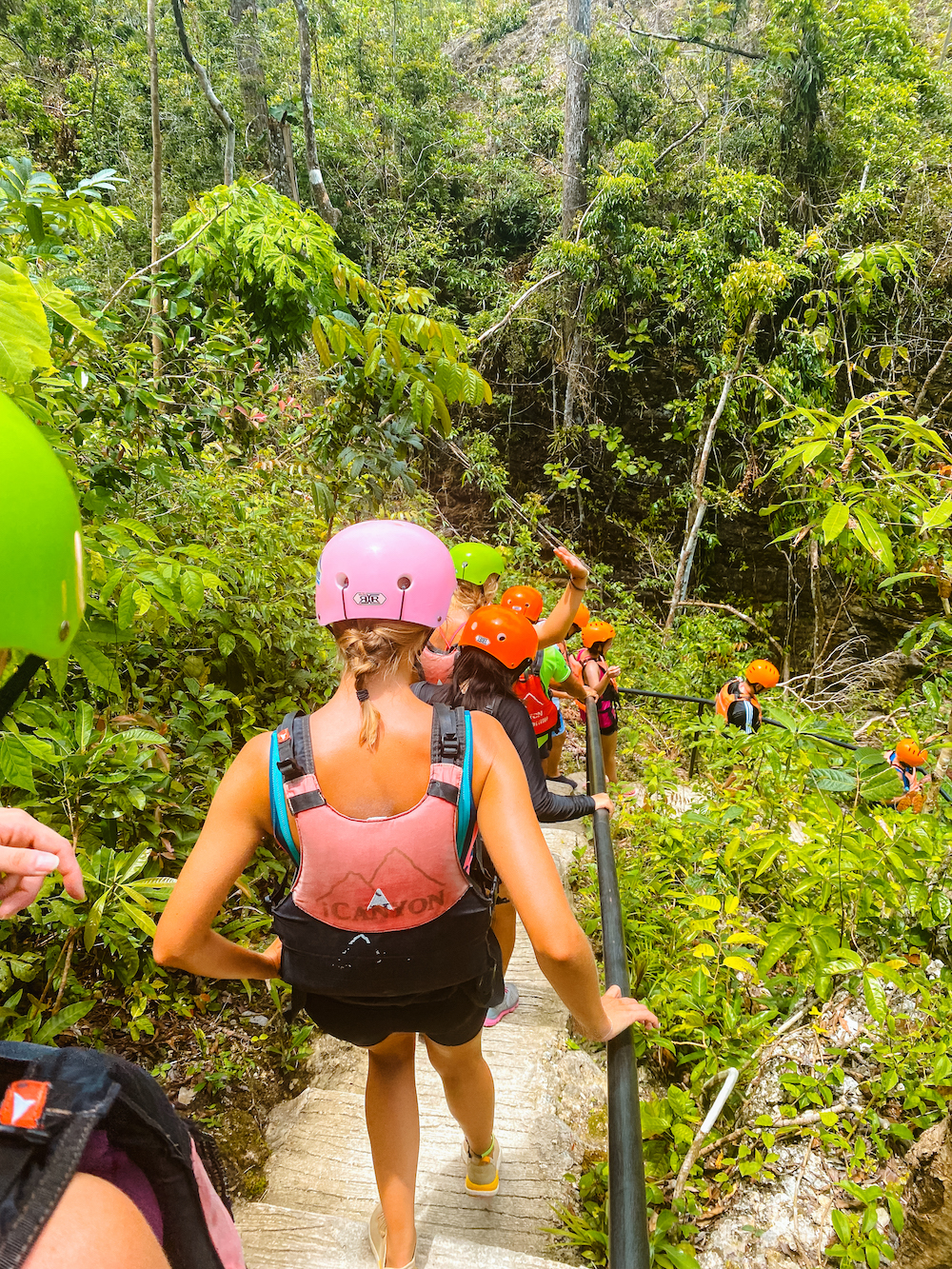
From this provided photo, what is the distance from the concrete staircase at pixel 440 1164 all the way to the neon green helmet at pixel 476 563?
6.44 ft

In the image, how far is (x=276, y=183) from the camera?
1027 cm

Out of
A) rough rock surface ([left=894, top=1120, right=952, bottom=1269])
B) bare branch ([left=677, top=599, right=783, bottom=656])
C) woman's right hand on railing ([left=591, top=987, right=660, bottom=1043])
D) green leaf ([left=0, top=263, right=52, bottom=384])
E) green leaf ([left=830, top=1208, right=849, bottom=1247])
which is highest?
green leaf ([left=0, top=263, right=52, bottom=384])

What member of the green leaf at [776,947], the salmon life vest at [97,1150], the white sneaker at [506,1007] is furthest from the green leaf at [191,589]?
the green leaf at [776,947]

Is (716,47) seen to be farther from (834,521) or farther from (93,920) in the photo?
(93,920)

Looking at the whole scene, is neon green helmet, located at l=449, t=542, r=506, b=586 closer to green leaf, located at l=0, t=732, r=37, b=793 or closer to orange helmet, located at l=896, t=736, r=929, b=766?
green leaf, located at l=0, t=732, r=37, b=793

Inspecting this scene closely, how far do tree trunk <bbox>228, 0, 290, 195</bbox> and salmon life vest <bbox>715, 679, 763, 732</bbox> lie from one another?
7.46 m

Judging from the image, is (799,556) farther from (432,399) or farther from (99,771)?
(99,771)

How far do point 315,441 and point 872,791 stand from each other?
336 centimetres

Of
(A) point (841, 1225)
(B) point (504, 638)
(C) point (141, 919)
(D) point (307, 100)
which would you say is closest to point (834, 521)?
(B) point (504, 638)

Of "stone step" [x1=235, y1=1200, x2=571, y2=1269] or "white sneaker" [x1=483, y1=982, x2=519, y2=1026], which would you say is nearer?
"stone step" [x1=235, y1=1200, x2=571, y2=1269]

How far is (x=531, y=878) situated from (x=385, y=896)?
0.96 feet

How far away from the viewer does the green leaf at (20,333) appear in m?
1.25

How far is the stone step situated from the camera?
5.72ft

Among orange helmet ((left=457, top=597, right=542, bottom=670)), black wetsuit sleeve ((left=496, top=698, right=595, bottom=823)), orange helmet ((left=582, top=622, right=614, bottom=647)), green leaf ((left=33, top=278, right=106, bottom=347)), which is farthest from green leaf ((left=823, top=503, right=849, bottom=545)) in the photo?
orange helmet ((left=582, top=622, right=614, bottom=647))
